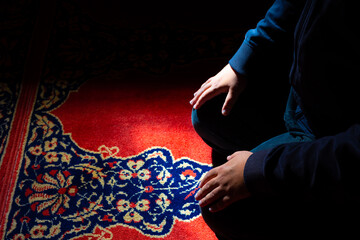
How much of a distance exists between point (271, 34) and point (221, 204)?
0.40 m

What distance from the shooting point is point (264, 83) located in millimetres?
875

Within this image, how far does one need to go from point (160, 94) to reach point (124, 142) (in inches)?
9.9

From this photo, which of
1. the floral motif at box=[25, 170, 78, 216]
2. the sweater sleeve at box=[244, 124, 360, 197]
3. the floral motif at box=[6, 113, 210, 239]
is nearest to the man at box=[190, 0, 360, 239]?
the sweater sleeve at box=[244, 124, 360, 197]

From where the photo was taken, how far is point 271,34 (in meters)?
0.79

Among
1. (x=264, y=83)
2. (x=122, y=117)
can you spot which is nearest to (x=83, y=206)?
(x=122, y=117)

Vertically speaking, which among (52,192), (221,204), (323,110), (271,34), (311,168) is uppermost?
(271,34)

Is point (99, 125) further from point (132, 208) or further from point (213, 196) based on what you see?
point (213, 196)

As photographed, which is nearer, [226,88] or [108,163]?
[226,88]

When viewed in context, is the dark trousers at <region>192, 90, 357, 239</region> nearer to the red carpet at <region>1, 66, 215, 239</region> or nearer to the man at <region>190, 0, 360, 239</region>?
the man at <region>190, 0, 360, 239</region>

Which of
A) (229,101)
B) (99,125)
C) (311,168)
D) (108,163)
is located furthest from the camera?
(99,125)

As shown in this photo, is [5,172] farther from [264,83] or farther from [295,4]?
[295,4]

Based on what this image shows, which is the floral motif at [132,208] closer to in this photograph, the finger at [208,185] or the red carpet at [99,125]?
the red carpet at [99,125]

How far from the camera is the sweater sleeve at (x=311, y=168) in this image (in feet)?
1.86

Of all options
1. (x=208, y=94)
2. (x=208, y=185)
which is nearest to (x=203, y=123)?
(x=208, y=94)
